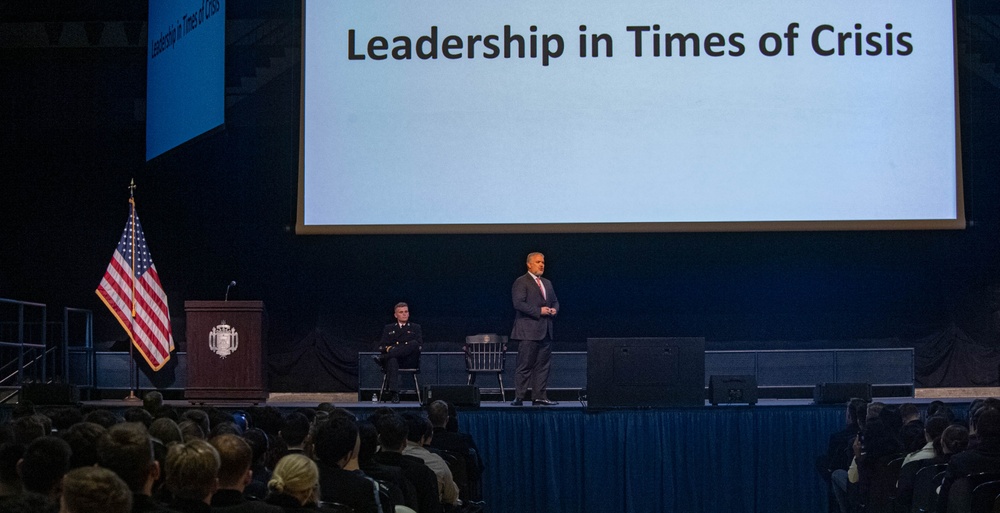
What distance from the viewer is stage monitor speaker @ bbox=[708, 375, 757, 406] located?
30.9 ft

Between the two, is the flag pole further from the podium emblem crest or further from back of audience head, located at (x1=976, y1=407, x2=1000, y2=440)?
back of audience head, located at (x1=976, y1=407, x2=1000, y2=440)

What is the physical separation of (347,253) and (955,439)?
896cm

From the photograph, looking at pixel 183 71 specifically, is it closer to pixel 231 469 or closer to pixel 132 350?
pixel 132 350

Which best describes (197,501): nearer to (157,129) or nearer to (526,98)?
(526,98)

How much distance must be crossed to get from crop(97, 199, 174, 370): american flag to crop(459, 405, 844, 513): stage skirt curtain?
14.5 feet

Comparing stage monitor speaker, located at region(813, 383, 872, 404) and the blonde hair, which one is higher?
the blonde hair

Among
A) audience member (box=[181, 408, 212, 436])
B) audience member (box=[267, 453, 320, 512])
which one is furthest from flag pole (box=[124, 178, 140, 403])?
audience member (box=[267, 453, 320, 512])

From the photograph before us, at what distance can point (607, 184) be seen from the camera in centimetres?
1200

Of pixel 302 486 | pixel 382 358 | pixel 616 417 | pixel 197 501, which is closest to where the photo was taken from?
pixel 197 501

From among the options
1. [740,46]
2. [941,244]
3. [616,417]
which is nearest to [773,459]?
[616,417]

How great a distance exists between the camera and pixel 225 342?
11.1 metres

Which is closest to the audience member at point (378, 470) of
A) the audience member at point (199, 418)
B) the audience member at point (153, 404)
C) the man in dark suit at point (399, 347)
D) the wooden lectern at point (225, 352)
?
the audience member at point (199, 418)

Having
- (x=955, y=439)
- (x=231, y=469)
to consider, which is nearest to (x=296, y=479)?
(x=231, y=469)

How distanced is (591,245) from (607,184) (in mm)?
1855
